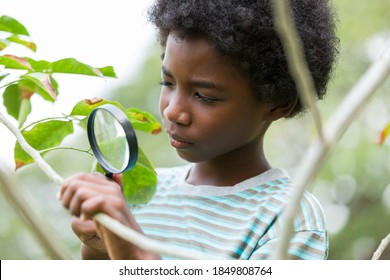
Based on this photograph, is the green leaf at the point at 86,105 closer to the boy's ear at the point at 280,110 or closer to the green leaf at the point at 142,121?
the green leaf at the point at 142,121

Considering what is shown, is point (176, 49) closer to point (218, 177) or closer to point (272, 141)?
point (218, 177)

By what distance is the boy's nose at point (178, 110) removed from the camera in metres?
1.00

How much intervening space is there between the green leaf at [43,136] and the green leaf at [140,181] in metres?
0.12

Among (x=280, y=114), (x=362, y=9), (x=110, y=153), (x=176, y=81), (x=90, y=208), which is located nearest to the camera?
(x=90, y=208)

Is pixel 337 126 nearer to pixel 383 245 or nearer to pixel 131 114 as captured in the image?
pixel 383 245

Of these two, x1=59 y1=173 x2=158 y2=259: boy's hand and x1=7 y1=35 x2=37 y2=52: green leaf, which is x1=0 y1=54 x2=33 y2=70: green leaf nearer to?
x1=7 y1=35 x2=37 y2=52: green leaf

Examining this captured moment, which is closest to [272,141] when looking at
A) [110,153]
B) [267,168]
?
[267,168]

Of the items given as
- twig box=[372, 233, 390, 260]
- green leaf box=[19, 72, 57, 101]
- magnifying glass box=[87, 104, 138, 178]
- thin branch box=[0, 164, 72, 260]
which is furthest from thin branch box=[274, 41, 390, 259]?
green leaf box=[19, 72, 57, 101]

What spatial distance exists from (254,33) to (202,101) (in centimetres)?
15

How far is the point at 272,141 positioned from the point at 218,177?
5.21 meters

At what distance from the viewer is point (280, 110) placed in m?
1.15

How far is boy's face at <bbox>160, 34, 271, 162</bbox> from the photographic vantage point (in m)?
1.01

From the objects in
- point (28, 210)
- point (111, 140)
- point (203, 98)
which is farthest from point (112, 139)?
point (28, 210)
